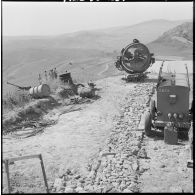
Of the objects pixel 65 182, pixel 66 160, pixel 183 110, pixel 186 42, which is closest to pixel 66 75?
pixel 183 110

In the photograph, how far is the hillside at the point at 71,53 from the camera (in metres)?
37.7

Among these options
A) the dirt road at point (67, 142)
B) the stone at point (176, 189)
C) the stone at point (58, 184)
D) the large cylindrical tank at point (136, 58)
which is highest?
the large cylindrical tank at point (136, 58)

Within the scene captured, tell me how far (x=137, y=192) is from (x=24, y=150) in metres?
4.03

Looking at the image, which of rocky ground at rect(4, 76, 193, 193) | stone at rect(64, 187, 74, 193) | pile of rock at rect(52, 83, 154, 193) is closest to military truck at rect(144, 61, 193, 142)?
rocky ground at rect(4, 76, 193, 193)

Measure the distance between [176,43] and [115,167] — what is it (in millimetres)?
44420

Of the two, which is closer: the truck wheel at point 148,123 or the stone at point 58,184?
the stone at point 58,184

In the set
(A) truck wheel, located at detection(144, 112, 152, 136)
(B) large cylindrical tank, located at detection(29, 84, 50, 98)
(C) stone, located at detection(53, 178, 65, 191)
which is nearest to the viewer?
(C) stone, located at detection(53, 178, 65, 191)

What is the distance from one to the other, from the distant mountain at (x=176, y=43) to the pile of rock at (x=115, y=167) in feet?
112

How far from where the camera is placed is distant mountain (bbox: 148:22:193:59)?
49.2m

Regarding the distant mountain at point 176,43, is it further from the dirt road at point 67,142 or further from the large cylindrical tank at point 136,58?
the dirt road at point 67,142

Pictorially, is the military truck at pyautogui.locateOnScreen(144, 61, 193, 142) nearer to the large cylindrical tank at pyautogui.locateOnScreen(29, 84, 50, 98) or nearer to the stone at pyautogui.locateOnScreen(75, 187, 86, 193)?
the stone at pyautogui.locateOnScreen(75, 187, 86, 193)

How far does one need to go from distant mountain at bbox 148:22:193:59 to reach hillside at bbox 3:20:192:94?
6.92 ft

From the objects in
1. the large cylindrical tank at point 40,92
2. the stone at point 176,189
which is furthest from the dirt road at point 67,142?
the stone at point 176,189

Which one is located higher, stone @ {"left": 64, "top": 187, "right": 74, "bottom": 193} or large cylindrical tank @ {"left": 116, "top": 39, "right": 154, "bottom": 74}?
large cylindrical tank @ {"left": 116, "top": 39, "right": 154, "bottom": 74}
